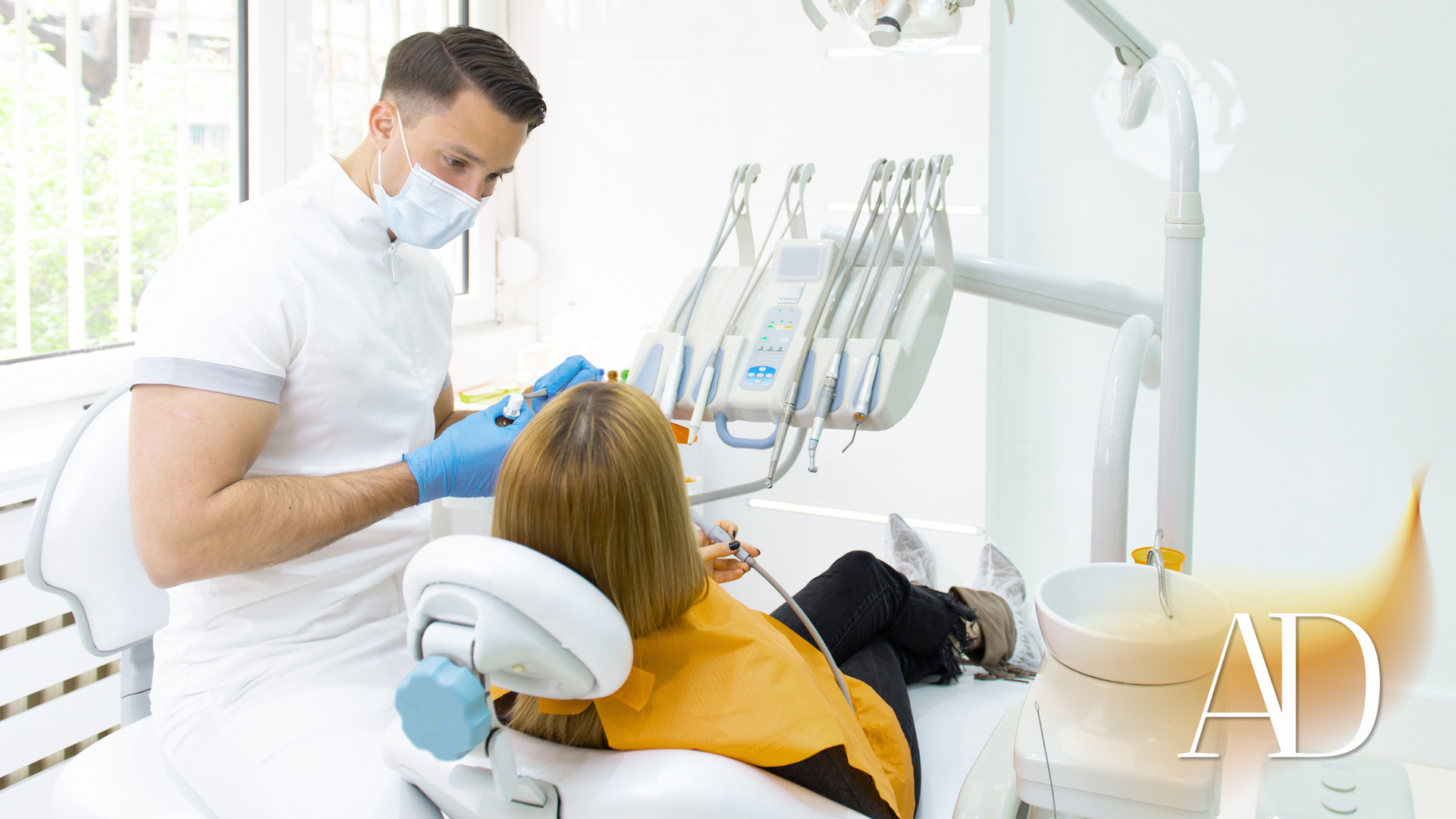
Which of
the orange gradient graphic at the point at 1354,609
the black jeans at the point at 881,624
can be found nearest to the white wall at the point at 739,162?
the orange gradient graphic at the point at 1354,609

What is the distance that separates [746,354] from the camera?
3.66 ft

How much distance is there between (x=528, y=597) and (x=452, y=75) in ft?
2.78

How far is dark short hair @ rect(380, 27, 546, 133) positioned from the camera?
1271mm

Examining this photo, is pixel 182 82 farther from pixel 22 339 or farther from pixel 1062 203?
pixel 1062 203

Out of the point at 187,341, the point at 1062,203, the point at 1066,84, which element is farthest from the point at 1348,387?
the point at 187,341

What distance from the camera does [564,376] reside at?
50.7 inches

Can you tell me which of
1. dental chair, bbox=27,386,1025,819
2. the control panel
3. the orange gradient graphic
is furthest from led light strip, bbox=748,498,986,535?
the control panel

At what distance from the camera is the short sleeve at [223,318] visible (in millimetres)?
1099

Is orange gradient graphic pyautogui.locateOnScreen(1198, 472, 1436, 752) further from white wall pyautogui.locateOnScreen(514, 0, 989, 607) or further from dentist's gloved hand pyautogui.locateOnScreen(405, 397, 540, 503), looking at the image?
dentist's gloved hand pyautogui.locateOnScreen(405, 397, 540, 503)

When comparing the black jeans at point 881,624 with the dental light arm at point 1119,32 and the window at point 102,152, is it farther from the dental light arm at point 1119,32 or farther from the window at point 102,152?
the window at point 102,152

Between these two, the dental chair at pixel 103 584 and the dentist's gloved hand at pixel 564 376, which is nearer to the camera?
the dental chair at pixel 103 584

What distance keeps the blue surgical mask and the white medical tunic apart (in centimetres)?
3

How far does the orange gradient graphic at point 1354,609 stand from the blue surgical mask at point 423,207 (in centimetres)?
136

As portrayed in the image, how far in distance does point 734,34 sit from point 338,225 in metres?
1.53
